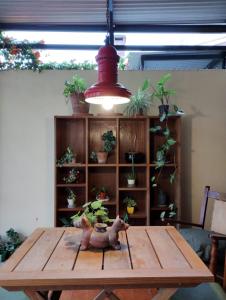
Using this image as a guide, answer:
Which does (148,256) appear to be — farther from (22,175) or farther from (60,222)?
(22,175)

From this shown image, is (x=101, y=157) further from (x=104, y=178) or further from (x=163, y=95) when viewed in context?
(x=163, y=95)

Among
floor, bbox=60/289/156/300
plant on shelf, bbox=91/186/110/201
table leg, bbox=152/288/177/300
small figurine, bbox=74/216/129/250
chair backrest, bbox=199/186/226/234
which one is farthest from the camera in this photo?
plant on shelf, bbox=91/186/110/201

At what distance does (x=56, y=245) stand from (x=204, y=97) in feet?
8.88

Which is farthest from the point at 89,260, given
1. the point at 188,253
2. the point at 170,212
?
the point at 170,212

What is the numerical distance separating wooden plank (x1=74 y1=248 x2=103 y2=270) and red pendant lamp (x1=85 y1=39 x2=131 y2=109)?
906 mm

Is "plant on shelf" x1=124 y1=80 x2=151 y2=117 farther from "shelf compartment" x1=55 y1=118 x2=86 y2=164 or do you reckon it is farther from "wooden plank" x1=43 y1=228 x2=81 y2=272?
"wooden plank" x1=43 y1=228 x2=81 y2=272

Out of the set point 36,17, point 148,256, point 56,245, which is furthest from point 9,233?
point 36,17

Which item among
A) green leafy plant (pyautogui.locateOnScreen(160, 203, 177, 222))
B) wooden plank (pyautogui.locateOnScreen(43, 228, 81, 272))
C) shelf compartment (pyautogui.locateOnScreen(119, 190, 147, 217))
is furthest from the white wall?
wooden plank (pyautogui.locateOnScreen(43, 228, 81, 272))

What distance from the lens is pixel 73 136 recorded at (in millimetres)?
3629

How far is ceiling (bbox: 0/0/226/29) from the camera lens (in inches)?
125

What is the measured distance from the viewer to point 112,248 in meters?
1.79

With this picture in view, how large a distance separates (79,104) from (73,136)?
470 mm

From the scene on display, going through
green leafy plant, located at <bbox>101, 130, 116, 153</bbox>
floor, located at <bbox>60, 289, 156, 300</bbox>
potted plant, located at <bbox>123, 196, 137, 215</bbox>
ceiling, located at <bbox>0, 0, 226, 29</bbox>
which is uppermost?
ceiling, located at <bbox>0, 0, 226, 29</bbox>

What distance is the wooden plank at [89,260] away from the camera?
5.00 ft
